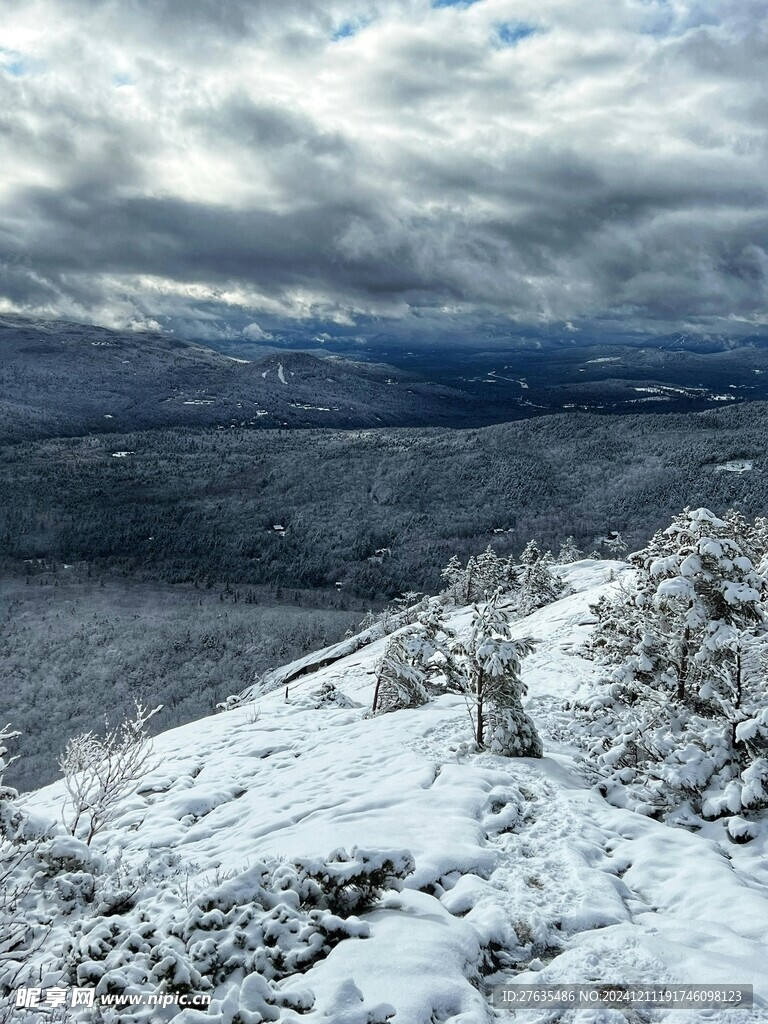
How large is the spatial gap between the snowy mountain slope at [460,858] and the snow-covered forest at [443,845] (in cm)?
5

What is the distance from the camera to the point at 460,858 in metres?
9.48

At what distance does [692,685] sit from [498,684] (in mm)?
5225

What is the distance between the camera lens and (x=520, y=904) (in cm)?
839

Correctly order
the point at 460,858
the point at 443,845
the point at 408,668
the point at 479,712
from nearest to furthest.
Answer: the point at 460,858 → the point at 443,845 → the point at 479,712 → the point at 408,668

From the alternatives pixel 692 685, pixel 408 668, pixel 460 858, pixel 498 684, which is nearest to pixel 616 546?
pixel 408 668

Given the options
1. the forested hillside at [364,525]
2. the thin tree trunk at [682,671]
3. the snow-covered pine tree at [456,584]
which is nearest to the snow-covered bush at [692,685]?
the thin tree trunk at [682,671]

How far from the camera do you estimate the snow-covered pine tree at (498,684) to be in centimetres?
1445

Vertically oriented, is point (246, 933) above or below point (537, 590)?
above

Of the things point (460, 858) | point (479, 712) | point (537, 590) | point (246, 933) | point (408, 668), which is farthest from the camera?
point (537, 590)

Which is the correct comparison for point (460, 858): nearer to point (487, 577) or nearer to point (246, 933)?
point (246, 933)

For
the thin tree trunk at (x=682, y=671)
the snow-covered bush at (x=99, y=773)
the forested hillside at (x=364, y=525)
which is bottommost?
the forested hillside at (x=364, y=525)

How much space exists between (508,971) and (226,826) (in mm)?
7531

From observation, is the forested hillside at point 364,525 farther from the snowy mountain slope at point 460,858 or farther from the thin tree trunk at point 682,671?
the thin tree trunk at point 682,671

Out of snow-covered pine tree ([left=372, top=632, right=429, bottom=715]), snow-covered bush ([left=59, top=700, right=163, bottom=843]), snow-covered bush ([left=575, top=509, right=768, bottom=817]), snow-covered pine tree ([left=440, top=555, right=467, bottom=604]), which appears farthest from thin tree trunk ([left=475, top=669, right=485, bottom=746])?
snow-covered pine tree ([left=440, top=555, right=467, bottom=604])
